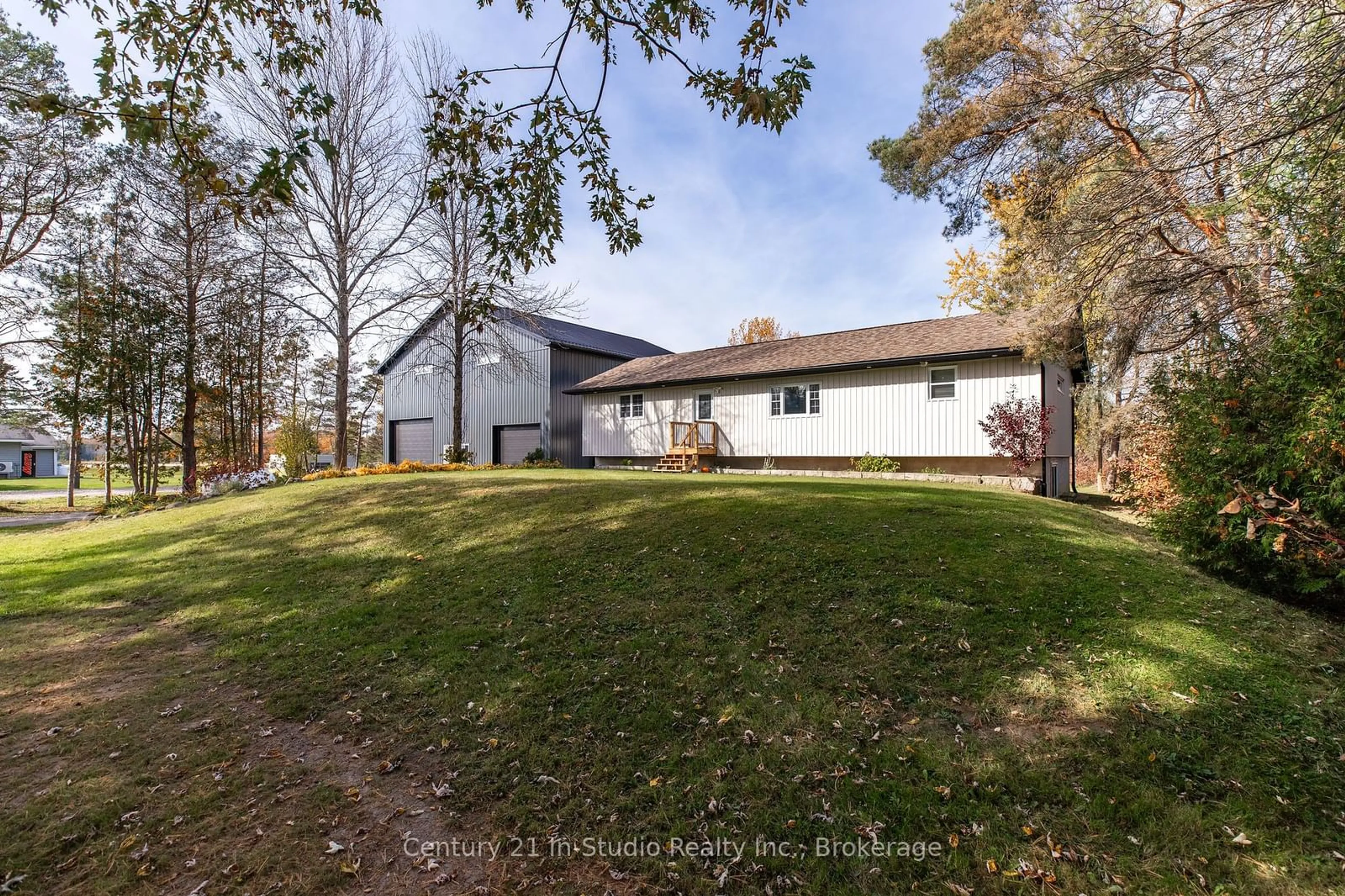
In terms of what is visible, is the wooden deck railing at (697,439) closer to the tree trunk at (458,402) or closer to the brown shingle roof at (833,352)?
the brown shingle roof at (833,352)

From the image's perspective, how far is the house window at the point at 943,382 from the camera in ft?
45.9

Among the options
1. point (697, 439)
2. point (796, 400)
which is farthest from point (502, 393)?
point (796, 400)

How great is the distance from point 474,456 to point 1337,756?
77.1 feet

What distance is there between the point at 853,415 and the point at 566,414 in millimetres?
11735

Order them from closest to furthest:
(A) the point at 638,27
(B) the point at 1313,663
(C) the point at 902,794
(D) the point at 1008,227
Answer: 1. (C) the point at 902,794
2. (B) the point at 1313,663
3. (A) the point at 638,27
4. (D) the point at 1008,227

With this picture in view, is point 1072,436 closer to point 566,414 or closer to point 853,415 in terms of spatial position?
point 853,415

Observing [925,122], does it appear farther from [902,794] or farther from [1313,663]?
[902,794]

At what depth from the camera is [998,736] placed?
2.97m

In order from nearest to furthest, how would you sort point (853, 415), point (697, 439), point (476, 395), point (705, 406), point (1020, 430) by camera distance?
1. point (1020, 430)
2. point (853, 415)
3. point (697, 439)
4. point (705, 406)
5. point (476, 395)

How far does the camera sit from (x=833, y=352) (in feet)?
54.4

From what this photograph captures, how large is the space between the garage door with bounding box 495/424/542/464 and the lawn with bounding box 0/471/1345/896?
16.3 m

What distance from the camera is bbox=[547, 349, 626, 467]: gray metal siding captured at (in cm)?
2216

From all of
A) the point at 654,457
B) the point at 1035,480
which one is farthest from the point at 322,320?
the point at 1035,480

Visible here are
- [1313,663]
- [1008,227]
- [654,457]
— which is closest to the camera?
[1313,663]
